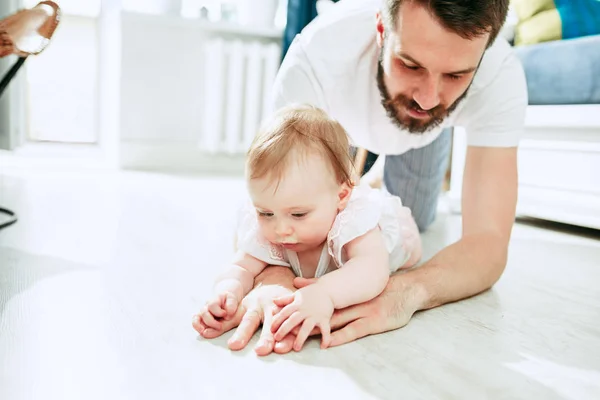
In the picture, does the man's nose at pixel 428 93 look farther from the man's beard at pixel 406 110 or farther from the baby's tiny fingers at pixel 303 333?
the baby's tiny fingers at pixel 303 333

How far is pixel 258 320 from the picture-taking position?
0.82 metres

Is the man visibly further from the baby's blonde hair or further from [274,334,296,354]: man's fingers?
the baby's blonde hair

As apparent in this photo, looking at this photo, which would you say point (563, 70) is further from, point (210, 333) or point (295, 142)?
point (210, 333)

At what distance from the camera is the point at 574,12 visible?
6.46 feet

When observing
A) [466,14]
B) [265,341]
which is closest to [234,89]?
[466,14]

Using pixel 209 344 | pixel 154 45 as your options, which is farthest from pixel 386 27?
pixel 154 45

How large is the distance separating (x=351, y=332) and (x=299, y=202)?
21 cm

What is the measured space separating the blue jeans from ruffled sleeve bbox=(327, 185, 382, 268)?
79cm

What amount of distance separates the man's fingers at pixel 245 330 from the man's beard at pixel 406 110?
546 mm

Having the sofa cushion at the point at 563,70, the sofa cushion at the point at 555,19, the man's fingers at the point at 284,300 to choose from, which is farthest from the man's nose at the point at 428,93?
the sofa cushion at the point at 555,19

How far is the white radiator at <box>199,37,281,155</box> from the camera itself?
320 centimetres

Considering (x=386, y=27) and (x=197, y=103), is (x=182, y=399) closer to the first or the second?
(x=386, y=27)

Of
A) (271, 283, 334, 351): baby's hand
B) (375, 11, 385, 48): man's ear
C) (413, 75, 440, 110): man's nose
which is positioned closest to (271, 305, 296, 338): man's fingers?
(271, 283, 334, 351): baby's hand

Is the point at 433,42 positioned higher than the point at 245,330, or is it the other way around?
the point at 433,42
